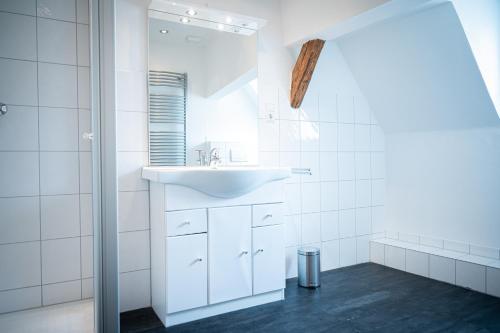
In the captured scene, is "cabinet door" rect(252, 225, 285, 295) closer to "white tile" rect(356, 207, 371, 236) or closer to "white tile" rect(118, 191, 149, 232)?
"white tile" rect(118, 191, 149, 232)

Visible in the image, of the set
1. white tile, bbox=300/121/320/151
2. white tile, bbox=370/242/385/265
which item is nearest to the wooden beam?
white tile, bbox=300/121/320/151

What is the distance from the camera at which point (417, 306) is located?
2.33m

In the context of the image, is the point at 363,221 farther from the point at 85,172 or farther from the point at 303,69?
the point at 85,172

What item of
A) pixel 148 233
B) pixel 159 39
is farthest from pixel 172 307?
pixel 159 39

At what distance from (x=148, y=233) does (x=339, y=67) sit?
2071 millimetres

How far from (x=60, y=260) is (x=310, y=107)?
6.98 ft

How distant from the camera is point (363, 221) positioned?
10.9ft

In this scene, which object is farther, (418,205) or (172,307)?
(418,205)

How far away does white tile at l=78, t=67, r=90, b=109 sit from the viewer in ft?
7.30

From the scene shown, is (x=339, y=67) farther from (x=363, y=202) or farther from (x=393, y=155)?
(x=363, y=202)

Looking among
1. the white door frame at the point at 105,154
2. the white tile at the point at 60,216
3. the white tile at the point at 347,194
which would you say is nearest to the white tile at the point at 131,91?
the white tile at the point at 60,216

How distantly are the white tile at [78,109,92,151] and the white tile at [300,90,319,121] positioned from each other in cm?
160

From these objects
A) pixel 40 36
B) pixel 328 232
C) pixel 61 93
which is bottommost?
pixel 328 232

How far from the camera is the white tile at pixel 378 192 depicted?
11.1 ft
